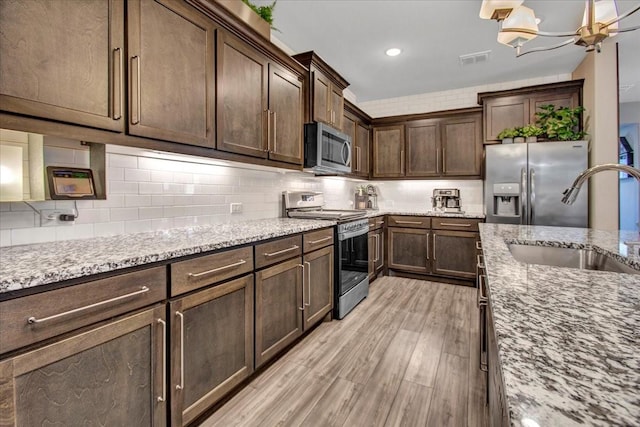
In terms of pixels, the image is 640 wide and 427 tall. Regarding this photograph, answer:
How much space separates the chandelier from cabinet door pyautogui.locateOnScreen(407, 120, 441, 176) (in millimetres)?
2204

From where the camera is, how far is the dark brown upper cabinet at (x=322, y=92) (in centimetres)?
277

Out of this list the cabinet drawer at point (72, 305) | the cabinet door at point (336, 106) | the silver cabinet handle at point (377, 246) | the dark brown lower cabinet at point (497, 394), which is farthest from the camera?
the silver cabinet handle at point (377, 246)

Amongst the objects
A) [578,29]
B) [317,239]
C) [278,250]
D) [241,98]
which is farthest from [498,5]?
[278,250]

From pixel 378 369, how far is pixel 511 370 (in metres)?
1.79

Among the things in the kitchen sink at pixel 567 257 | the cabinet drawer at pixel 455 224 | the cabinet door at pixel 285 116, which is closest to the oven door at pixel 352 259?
the cabinet door at pixel 285 116

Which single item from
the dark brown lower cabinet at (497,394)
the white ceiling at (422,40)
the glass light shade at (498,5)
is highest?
the white ceiling at (422,40)

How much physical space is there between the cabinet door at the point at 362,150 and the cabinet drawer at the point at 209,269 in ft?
9.01

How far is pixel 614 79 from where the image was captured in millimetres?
3037

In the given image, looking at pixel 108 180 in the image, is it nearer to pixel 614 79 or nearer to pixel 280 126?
pixel 280 126

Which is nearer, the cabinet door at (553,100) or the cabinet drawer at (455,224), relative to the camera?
the cabinet door at (553,100)

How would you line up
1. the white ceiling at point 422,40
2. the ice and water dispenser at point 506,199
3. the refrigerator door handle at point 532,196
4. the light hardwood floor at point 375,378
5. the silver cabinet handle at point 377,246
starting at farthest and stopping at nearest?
the silver cabinet handle at point 377,246
the ice and water dispenser at point 506,199
the refrigerator door handle at point 532,196
the white ceiling at point 422,40
the light hardwood floor at point 375,378

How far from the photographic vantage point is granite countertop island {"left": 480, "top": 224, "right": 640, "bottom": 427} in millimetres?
→ 341

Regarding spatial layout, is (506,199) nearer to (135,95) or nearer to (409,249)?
(409,249)

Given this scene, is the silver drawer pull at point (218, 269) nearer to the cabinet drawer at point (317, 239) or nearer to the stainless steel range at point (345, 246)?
the cabinet drawer at point (317, 239)
